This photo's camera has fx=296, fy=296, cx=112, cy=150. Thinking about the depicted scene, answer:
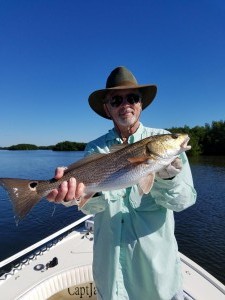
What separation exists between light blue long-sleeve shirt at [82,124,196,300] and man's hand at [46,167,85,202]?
0.58 ft

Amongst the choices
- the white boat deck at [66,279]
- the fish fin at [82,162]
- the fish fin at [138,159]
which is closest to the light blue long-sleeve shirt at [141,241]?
the fish fin at [138,159]

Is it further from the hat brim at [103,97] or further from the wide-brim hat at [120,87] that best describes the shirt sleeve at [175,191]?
the hat brim at [103,97]

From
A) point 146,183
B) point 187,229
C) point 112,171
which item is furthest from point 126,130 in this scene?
point 187,229

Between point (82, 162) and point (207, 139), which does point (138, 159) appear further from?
point (207, 139)

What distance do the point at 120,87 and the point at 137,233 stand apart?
1.63 m

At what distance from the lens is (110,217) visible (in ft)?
10.3

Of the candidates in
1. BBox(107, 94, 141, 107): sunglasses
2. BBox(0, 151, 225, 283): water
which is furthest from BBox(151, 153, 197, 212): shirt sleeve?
BBox(0, 151, 225, 283): water

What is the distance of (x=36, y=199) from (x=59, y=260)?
3428mm

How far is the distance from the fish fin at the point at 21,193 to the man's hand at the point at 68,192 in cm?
18

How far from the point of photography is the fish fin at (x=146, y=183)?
2.86 metres

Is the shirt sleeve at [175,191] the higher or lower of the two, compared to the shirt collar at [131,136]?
lower

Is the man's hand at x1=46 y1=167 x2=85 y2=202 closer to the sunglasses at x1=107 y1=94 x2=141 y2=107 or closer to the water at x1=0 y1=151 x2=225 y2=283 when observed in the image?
the sunglasses at x1=107 y1=94 x2=141 y2=107

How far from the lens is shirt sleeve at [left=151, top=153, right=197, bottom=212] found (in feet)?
9.58

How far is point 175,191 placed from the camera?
2928 mm
